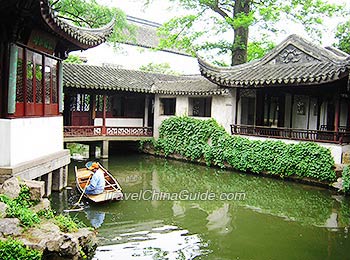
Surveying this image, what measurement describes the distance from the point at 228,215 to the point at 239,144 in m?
5.64

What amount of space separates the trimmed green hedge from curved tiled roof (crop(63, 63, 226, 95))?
4.23 ft

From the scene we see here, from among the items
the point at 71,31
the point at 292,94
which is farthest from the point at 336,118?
the point at 71,31

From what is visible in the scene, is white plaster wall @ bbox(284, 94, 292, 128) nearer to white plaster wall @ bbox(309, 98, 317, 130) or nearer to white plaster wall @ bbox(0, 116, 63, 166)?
white plaster wall @ bbox(309, 98, 317, 130)

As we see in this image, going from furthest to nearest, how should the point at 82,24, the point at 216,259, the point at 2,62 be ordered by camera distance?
the point at 82,24
the point at 2,62
the point at 216,259

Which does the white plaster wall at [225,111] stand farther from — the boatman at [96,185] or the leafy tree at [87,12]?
the boatman at [96,185]

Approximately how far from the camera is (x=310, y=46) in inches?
534

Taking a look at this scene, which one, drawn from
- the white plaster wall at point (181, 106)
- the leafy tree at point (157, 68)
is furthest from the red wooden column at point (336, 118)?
the leafy tree at point (157, 68)

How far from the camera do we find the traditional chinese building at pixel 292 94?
40.2ft

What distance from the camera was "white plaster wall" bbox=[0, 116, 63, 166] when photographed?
7090mm

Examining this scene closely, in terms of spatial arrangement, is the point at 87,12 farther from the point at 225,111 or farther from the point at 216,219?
the point at 216,219

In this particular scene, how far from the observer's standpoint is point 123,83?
16.8 m

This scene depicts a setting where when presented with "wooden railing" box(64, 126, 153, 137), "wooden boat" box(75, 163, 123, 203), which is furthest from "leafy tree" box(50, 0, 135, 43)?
"wooden boat" box(75, 163, 123, 203)

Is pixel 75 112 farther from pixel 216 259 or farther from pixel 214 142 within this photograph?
pixel 216 259

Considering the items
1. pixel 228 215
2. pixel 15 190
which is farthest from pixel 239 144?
pixel 15 190
